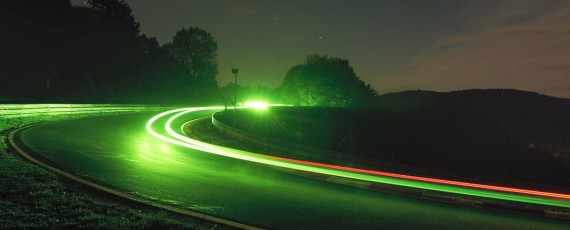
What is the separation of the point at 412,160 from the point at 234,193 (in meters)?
76.5

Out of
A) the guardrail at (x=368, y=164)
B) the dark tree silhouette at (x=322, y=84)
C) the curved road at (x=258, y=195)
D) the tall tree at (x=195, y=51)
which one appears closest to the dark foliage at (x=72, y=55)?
the tall tree at (x=195, y=51)

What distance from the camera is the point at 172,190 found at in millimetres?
8922

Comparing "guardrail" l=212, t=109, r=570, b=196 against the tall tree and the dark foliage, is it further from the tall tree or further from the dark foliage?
the tall tree

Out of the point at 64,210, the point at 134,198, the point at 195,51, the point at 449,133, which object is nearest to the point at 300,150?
the point at 134,198

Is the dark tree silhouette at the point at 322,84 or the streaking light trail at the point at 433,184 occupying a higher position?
the dark tree silhouette at the point at 322,84

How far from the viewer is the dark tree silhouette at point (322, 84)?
358 feet

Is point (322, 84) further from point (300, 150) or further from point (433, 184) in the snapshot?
point (433, 184)

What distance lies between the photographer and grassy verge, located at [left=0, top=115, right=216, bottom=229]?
20.5ft

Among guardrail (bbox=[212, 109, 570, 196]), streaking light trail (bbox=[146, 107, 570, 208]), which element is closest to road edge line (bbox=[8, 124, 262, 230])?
streaking light trail (bbox=[146, 107, 570, 208])

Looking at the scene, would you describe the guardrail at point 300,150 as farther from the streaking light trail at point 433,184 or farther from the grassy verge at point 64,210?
the grassy verge at point 64,210

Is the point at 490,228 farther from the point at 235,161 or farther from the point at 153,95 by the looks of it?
the point at 153,95

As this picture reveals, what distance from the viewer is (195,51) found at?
323 ft

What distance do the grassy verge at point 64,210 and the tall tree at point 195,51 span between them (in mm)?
90173

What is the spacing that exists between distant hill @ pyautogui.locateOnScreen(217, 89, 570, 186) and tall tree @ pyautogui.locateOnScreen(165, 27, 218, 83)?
124ft
